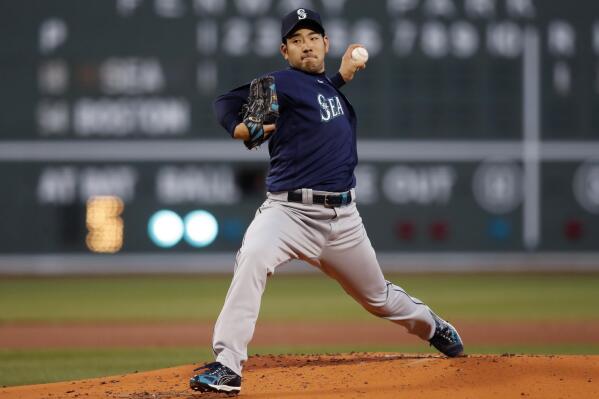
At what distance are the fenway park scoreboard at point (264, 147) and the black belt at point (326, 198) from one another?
890 centimetres

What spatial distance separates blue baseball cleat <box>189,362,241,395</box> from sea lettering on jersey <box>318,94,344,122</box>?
1.03 meters

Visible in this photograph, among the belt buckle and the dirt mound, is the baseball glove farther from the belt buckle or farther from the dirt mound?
the dirt mound

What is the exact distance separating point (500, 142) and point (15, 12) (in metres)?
6.25

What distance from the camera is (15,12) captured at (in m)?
13.3

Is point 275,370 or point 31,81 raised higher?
point 31,81

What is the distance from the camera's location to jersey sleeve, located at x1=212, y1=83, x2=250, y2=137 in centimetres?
412

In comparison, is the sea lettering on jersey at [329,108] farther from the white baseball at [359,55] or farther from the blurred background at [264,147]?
the blurred background at [264,147]

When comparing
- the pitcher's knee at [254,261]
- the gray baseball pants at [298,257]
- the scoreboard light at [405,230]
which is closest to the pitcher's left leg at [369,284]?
the gray baseball pants at [298,257]

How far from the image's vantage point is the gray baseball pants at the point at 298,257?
13.0 feet

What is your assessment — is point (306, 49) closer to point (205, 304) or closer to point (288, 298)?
point (205, 304)

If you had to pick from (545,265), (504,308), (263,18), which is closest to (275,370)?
(504,308)

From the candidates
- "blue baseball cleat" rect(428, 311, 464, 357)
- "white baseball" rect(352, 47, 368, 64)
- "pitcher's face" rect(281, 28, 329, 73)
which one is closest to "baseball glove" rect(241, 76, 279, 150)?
"pitcher's face" rect(281, 28, 329, 73)

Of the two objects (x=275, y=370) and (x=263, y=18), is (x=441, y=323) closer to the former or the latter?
(x=275, y=370)

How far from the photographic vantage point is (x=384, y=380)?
4293 millimetres
